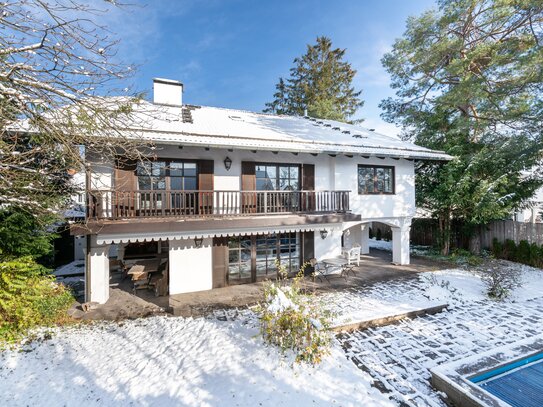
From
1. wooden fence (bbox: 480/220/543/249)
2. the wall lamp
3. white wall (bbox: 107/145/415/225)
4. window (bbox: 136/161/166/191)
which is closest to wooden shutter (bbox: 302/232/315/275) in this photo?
white wall (bbox: 107/145/415/225)

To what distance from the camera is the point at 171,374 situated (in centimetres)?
464

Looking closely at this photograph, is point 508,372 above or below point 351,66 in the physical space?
below

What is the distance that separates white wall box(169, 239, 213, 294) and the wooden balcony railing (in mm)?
1276

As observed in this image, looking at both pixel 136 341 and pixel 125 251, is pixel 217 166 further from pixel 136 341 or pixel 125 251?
pixel 125 251

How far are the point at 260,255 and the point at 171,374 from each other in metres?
5.81

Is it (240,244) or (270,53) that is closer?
(240,244)

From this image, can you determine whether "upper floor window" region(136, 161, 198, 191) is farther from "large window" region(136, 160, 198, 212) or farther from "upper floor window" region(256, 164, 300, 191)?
"upper floor window" region(256, 164, 300, 191)

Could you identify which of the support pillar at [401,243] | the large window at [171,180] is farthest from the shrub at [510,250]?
the large window at [171,180]

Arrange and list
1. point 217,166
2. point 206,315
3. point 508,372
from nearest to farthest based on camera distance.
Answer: point 508,372 < point 206,315 < point 217,166

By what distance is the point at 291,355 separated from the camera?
16.7ft

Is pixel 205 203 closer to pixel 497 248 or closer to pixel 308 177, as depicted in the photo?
pixel 308 177

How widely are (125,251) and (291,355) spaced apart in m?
11.6

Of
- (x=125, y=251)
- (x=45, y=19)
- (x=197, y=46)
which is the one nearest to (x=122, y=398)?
(x=45, y=19)

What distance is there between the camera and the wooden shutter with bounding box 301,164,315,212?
10.5m
